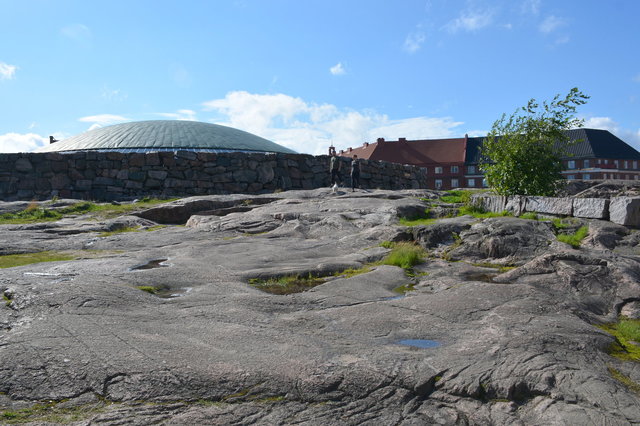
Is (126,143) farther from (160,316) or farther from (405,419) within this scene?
(405,419)

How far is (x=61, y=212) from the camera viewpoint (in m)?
13.7

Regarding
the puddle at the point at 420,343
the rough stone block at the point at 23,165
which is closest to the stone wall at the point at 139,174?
the rough stone block at the point at 23,165

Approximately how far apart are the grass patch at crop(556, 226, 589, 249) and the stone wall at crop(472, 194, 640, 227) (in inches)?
22.4

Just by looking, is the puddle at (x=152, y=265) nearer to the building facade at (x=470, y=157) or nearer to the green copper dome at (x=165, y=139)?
the green copper dome at (x=165, y=139)

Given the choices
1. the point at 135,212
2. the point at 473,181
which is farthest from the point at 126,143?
the point at 473,181

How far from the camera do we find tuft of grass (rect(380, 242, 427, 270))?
712 cm

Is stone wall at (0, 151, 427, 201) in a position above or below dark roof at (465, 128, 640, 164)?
below

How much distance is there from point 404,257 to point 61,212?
33.4ft

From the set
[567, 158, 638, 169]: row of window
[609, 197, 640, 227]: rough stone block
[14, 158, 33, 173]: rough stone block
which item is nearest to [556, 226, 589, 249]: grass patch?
[609, 197, 640, 227]: rough stone block

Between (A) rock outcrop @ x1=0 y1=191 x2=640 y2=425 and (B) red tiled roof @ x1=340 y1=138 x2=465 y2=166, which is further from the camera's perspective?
(B) red tiled roof @ x1=340 y1=138 x2=465 y2=166

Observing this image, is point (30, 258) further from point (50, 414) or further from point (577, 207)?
point (577, 207)

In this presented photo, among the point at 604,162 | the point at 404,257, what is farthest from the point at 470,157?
the point at 404,257

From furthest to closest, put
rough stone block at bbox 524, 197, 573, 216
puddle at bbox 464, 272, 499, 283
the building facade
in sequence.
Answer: the building facade
rough stone block at bbox 524, 197, 573, 216
puddle at bbox 464, 272, 499, 283

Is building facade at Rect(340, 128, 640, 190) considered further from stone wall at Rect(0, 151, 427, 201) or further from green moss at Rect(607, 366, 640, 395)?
green moss at Rect(607, 366, 640, 395)
